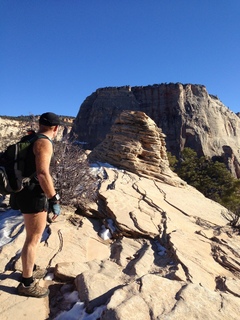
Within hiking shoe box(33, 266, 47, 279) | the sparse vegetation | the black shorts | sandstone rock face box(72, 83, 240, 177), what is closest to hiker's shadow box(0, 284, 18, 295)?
hiking shoe box(33, 266, 47, 279)

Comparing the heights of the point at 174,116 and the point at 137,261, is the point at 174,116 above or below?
above

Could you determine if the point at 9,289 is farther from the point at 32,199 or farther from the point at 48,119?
the point at 48,119

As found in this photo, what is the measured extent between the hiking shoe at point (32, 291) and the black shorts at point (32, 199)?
2.52 feet

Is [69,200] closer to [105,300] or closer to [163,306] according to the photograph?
[105,300]

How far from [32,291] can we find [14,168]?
1.26 m

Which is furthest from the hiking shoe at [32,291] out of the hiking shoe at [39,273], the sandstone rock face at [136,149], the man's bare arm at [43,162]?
the sandstone rock face at [136,149]

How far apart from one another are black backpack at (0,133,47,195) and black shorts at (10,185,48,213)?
0.29 ft

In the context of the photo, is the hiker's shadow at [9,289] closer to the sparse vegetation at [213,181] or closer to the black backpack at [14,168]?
the black backpack at [14,168]

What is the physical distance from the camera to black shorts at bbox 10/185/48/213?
2.60 m

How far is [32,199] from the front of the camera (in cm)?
260

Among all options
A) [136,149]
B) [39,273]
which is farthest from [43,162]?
[136,149]

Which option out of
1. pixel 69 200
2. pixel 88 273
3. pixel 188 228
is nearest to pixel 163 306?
pixel 88 273

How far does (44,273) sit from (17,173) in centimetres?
132

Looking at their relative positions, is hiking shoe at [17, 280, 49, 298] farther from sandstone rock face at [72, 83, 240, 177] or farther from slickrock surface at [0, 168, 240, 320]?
sandstone rock face at [72, 83, 240, 177]
